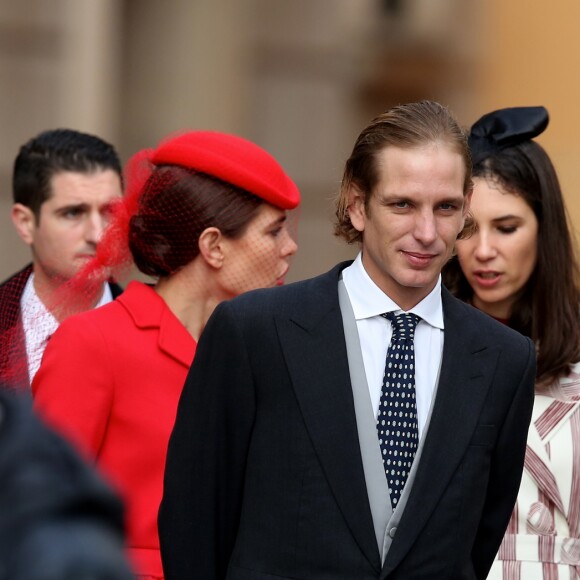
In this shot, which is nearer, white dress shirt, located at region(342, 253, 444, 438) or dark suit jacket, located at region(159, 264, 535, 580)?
dark suit jacket, located at region(159, 264, 535, 580)

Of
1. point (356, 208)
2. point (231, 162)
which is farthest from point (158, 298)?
point (356, 208)

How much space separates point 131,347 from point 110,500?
7.31ft

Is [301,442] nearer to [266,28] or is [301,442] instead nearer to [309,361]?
[309,361]

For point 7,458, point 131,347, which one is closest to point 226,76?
point 131,347

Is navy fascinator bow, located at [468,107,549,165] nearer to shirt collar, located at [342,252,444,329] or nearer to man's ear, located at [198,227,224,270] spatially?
man's ear, located at [198,227,224,270]

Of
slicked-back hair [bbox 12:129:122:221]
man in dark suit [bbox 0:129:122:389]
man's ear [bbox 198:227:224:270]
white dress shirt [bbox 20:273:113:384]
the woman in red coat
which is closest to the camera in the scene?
the woman in red coat

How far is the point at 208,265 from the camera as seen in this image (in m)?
3.50

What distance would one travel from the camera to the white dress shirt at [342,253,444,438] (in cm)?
274

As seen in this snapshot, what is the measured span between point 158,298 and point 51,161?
145 centimetres

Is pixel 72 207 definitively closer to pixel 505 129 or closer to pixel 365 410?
pixel 505 129

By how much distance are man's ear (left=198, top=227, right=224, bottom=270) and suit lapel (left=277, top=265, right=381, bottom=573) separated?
0.71 m

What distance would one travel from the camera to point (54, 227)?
4.58 metres

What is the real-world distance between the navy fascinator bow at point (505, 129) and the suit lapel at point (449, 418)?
119 centimetres

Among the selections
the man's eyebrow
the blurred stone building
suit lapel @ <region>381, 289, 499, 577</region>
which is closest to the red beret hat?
suit lapel @ <region>381, 289, 499, 577</region>
